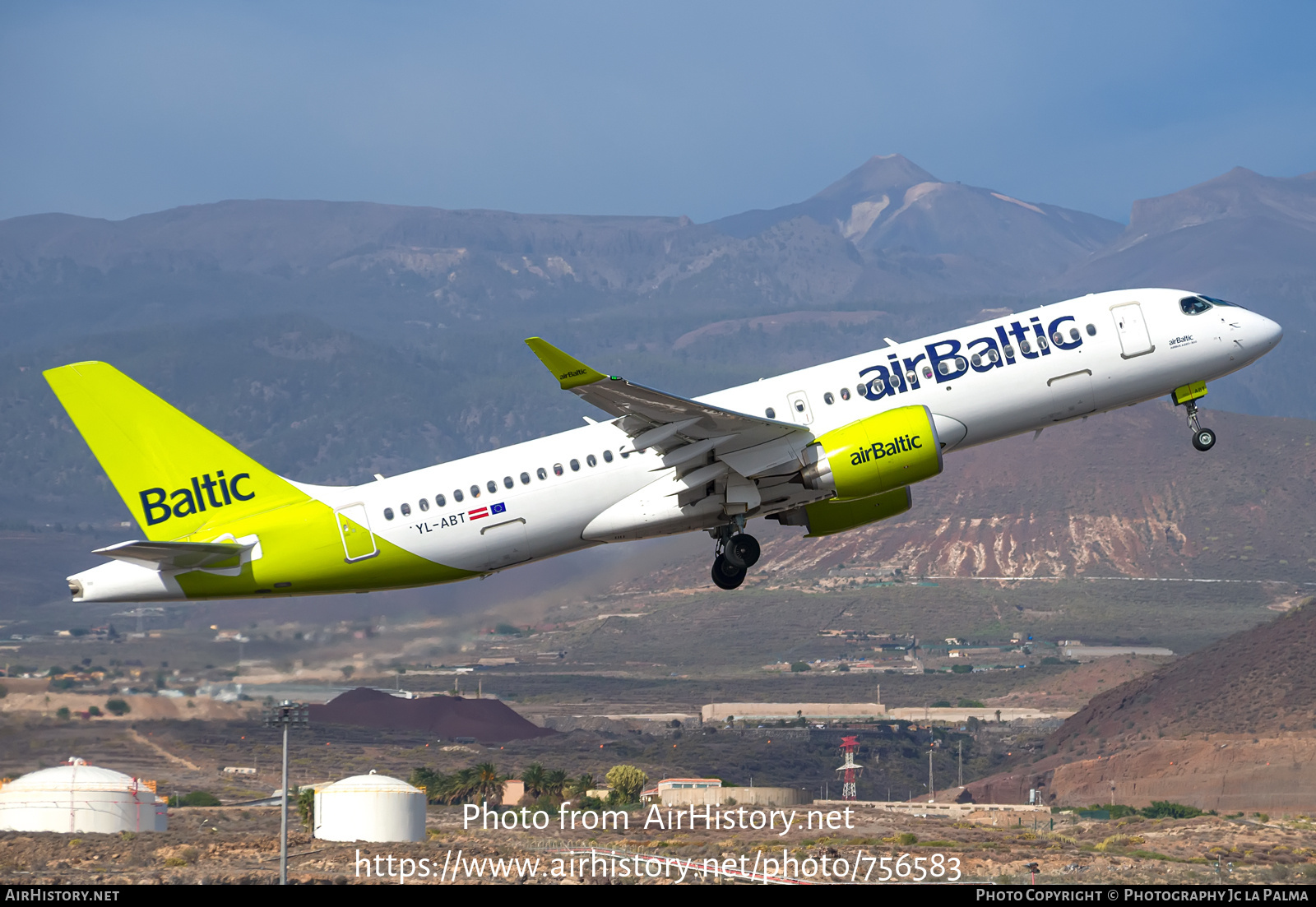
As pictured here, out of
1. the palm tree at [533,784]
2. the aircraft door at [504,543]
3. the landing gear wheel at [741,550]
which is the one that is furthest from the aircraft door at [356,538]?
the palm tree at [533,784]

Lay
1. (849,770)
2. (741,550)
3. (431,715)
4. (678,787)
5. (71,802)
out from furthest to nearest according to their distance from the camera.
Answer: (849,770), (431,715), (678,787), (71,802), (741,550)

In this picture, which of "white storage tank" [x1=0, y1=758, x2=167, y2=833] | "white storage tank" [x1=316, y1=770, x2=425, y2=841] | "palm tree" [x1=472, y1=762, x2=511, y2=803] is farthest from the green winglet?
"palm tree" [x1=472, y1=762, x2=511, y2=803]

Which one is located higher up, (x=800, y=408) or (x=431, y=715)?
(x=800, y=408)

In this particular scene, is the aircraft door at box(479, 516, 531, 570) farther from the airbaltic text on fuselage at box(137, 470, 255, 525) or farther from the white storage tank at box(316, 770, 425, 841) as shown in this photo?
the white storage tank at box(316, 770, 425, 841)

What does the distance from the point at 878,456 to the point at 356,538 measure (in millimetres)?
14997

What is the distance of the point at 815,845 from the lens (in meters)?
67.9

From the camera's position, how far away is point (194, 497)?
144 feet

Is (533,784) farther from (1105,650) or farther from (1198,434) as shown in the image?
(1105,650)

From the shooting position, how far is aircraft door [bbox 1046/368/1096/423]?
43625 mm

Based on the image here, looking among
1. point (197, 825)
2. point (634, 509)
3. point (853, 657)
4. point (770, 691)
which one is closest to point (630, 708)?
point (770, 691)

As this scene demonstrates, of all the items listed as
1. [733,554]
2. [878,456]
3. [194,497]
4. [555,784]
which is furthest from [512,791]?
[878,456]

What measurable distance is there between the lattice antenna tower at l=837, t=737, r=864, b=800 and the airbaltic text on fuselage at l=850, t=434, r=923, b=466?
85777mm
